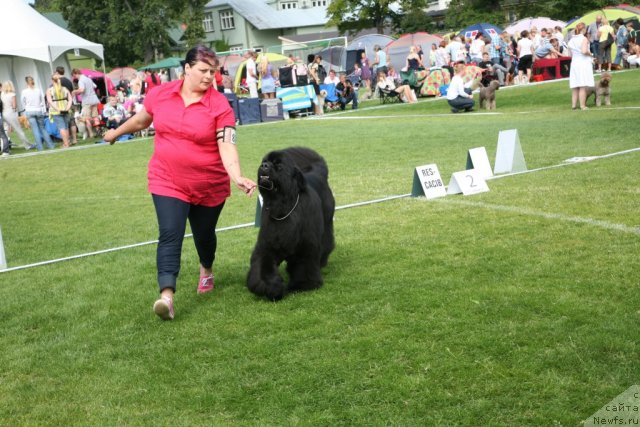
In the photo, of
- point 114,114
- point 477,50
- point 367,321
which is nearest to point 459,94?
point 477,50

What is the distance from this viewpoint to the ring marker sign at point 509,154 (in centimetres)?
1069

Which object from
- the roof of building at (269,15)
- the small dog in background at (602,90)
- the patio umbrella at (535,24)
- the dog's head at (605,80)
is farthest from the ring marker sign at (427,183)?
the roof of building at (269,15)

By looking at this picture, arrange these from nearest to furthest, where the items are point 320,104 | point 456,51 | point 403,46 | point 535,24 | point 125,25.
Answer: point 320,104 < point 456,51 < point 535,24 < point 403,46 < point 125,25

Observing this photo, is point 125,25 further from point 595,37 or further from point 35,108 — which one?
point 35,108

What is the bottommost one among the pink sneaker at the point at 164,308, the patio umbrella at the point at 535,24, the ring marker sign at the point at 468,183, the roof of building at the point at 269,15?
the ring marker sign at the point at 468,183

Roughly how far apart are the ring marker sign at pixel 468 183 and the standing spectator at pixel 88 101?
710 inches

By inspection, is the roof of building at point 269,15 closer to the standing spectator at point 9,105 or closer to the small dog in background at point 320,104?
the small dog in background at point 320,104

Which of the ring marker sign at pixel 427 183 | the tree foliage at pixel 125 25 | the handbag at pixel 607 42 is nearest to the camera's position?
the ring marker sign at pixel 427 183

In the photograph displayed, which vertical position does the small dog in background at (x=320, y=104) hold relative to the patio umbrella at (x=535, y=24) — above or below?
below

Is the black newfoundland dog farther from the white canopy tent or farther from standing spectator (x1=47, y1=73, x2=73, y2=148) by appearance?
the white canopy tent

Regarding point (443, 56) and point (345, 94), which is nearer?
point (345, 94)

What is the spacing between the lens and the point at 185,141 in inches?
217

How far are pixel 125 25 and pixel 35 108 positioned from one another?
5321cm

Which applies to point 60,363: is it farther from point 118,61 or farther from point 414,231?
point 118,61
